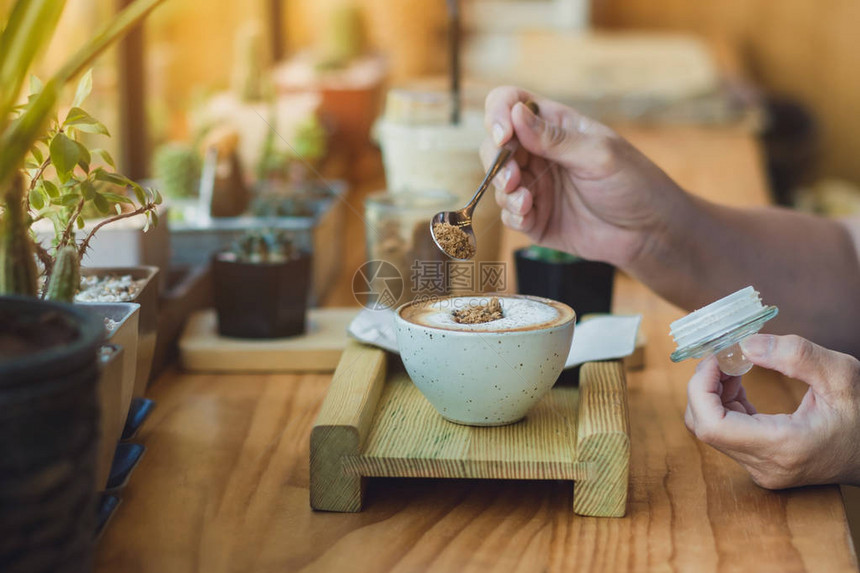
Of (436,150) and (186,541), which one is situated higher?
(436,150)

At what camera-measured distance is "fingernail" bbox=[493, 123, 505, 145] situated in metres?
0.95

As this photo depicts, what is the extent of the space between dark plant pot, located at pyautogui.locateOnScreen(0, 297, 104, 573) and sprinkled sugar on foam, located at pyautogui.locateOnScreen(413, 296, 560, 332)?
0.96 ft

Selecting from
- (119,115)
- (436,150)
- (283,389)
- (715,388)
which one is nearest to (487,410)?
(715,388)

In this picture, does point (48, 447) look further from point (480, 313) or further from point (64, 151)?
point (480, 313)

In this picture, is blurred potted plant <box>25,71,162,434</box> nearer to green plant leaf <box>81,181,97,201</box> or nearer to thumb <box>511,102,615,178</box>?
green plant leaf <box>81,181,97,201</box>

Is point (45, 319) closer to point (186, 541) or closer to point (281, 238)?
point (186, 541)

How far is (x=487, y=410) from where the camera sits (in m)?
0.74

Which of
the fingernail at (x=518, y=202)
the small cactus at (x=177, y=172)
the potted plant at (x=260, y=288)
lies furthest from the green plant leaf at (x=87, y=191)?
the small cactus at (x=177, y=172)

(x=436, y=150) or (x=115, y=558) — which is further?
(x=436, y=150)

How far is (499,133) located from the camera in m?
0.95

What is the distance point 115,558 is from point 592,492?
324 mm

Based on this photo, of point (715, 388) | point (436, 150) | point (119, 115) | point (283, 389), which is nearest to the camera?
point (715, 388)

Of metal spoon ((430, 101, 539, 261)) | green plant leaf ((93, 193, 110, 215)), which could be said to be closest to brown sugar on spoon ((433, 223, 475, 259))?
metal spoon ((430, 101, 539, 261))

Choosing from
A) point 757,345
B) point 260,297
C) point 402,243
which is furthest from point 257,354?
point 757,345
